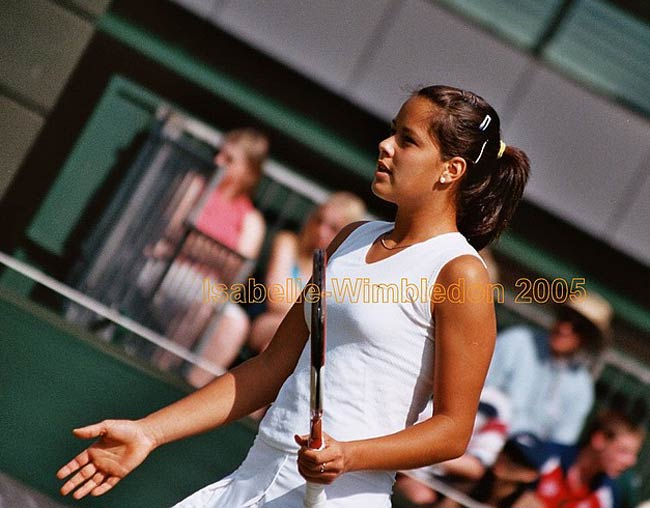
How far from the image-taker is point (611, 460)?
6.36 metres

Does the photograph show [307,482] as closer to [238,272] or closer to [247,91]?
[238,272]

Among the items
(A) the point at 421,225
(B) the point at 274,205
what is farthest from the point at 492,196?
(B) the point at 274,205

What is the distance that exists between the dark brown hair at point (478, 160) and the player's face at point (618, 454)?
3659 millimetres

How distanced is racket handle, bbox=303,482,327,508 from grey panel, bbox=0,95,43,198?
384 centimetres

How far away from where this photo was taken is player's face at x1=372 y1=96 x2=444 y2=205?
2773 mm

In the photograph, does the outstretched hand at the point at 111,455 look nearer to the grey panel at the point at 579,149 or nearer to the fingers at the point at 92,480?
the fingers at the point at 92,480

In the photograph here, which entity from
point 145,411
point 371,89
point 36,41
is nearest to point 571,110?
point 371,89

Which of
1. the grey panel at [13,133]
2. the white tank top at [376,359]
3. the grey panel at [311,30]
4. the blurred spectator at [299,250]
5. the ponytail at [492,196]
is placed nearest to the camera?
the white tank top at [376,359]

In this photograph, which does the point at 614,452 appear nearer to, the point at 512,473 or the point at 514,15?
the point at 512,473

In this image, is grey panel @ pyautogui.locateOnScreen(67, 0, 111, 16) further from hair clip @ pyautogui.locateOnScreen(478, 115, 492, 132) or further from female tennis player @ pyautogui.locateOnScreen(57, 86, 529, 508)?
hair clip @ pyautogui.locateOnScreen(478, 115, 492, 132)

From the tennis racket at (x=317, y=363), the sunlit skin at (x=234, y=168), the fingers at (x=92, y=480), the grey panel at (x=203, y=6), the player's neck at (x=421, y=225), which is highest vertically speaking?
the grey panel at (x=203, y=6)

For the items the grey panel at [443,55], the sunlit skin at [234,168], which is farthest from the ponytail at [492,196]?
the grey panel at [443,55]

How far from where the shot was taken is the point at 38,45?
614 centimetres

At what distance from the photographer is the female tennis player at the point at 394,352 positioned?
260 centimetres
